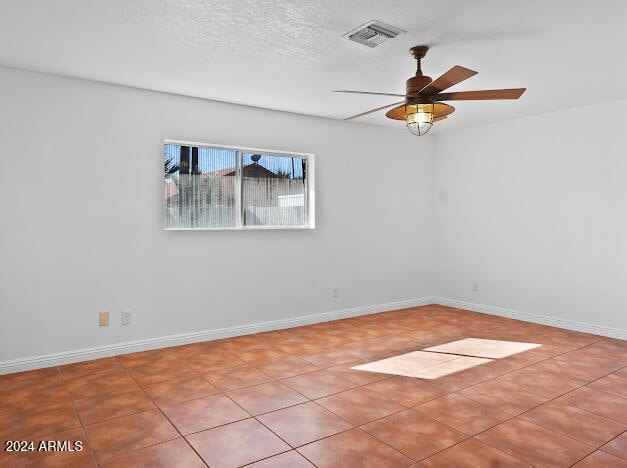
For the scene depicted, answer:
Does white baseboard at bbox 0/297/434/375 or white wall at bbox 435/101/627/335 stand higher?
white wall at bbox 435/101/627/335

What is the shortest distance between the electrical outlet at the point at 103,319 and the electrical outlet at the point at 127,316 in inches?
5.1

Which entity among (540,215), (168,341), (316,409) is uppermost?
(540,215)

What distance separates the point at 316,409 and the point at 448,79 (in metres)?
2.17

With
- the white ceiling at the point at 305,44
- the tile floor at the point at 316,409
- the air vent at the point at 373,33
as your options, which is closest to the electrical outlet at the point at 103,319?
the tile floor at the point at 316,409

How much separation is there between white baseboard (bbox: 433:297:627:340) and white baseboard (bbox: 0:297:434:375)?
94cm

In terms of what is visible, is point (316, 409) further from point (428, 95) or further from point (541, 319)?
point (541, 319)

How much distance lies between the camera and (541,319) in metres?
4.88

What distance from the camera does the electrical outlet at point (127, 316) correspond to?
3.77m

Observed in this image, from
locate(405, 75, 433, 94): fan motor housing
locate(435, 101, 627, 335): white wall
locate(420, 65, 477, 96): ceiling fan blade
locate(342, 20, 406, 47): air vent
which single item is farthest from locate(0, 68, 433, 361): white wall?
locate(420, 65, 477, 96): ceiling fan blade

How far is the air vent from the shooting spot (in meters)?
2.61

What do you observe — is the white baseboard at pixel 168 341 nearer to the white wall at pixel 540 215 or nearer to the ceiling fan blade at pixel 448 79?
the white wall at pixel 540 215

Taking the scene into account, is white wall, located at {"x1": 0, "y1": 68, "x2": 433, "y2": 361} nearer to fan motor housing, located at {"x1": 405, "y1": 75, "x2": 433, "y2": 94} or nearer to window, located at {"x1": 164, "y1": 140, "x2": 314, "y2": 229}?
window, located at {"x1": 164, "y1": 140, "x2": 314, "y2": 229}

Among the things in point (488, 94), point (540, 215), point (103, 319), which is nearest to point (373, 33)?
point (488, 94)

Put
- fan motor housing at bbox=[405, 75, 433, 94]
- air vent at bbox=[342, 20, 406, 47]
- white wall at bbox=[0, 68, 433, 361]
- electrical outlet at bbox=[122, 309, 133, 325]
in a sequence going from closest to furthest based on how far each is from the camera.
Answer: air vent at bbox=[342, 20, 406, 47] < fan motor housing at bbox=[405, 75, 433, 94] < white wall at bbox=[0, 68, 433, 361] < electrical outlet at bbox=[122, 309, 133, 325]
